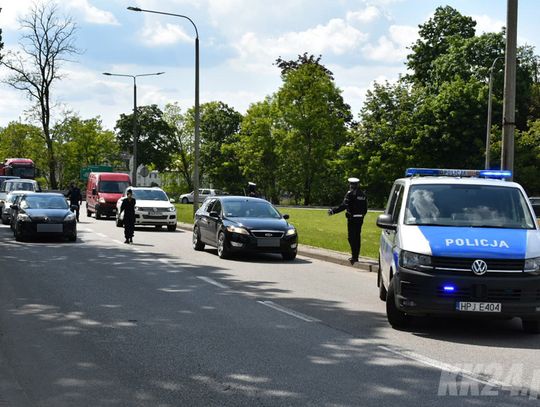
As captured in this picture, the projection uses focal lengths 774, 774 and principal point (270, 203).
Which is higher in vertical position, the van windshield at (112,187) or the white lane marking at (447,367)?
the van windshield at (112,187)

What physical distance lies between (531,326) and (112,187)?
104 feet

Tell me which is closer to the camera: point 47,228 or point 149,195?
point 47,228

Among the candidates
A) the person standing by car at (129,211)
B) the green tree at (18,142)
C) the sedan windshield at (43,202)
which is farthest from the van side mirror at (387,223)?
the green tree at (18,142)

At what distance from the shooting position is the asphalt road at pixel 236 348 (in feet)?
19.5

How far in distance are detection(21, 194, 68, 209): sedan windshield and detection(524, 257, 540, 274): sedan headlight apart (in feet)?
56.7

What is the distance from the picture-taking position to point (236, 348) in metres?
7.68

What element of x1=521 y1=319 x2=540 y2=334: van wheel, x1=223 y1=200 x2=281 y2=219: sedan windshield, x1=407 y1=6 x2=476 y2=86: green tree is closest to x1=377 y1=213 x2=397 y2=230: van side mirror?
x1=521 y1=319 x2=540 y2=334: van wheel

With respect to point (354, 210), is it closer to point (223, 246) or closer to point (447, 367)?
point (223, 246)

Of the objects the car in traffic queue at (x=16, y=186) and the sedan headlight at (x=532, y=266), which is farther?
the car in traffic queue at (x=16, y=186)

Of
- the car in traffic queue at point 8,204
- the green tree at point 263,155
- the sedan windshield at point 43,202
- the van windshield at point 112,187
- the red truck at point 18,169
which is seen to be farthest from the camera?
the green tree at point 263,155

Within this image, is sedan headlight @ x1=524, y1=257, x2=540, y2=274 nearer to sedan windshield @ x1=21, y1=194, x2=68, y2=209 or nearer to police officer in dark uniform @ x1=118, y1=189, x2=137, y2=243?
police officer in dark uniform @ x1=118, y1=189, x2=137, y2=243

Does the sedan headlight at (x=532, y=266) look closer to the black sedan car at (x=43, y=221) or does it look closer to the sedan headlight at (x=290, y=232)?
the sedan headlight at (x=290, y=232)

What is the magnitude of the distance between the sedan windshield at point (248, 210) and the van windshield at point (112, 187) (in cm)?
2013

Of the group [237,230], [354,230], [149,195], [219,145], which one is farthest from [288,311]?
[219,145]
